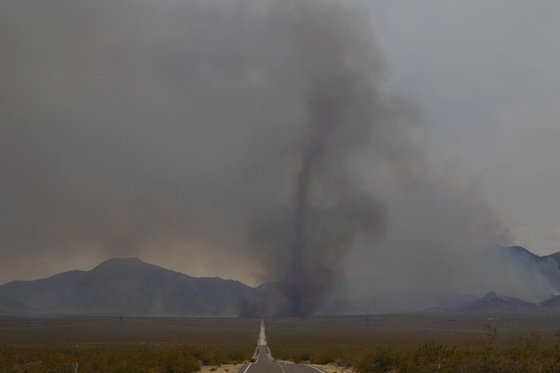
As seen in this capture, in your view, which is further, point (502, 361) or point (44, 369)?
point (44, 369)

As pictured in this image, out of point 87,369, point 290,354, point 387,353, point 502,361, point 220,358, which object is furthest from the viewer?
point 290,354

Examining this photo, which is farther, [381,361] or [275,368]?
[275,368]

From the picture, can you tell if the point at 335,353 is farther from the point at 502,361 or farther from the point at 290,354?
the point at 502,361

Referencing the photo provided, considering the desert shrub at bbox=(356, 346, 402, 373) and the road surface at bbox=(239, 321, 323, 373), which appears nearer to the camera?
the desert shrub at bbox=(356, 346, 402, 373)

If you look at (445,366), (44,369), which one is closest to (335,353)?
(445,366)

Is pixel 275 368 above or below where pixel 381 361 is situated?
below

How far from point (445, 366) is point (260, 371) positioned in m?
12.7

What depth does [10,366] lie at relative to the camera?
26797 millimetres

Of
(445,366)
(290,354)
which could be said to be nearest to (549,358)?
(445,366)

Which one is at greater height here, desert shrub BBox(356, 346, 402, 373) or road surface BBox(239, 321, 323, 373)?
desert shrub BBox(356, 346, 402, 373)

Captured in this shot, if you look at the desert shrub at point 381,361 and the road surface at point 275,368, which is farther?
the road surface at point 275,368

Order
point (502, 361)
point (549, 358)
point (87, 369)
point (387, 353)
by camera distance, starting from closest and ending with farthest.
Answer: point (502, 361)
point (549, 358)
point (87, 369)
point (387, 353)

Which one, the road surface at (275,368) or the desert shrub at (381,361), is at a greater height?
the desert shrub at (381,361)

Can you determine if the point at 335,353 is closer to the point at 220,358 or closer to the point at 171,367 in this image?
the point at 220,358
